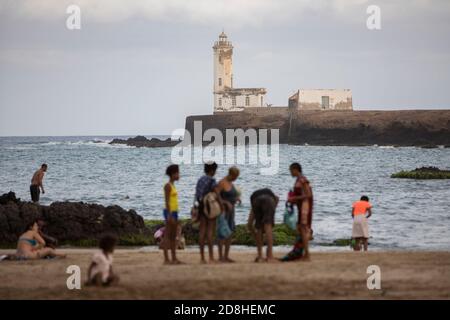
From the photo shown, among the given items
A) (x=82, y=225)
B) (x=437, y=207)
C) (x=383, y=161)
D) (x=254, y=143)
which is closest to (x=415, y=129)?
(x=254, y=143)

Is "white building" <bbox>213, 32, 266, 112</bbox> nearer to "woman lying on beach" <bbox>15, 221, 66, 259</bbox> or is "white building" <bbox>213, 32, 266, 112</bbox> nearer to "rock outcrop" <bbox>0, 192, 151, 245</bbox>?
"rock outcrop" <bbox>0, 192, 151, 245</bbox>

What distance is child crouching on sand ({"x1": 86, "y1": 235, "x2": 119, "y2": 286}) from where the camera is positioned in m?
12.9

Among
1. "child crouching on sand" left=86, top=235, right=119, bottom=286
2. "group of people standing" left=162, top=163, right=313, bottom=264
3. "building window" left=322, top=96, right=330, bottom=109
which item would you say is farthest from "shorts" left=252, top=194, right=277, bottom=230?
"building window" left=322, top=96, right=330, bottom=109

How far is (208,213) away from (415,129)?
9825 cm

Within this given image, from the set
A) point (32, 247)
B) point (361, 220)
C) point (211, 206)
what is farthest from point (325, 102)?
point (211, 206)

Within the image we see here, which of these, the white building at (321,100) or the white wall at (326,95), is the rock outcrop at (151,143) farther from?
the white wall at (326,95)

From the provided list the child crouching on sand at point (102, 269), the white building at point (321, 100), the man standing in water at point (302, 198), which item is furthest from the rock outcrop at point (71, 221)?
the white building at point (321, 100)

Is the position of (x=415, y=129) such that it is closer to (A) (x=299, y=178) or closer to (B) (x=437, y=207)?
(B) (x=437, y=207)

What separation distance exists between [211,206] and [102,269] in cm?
214

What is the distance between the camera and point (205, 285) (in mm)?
12844

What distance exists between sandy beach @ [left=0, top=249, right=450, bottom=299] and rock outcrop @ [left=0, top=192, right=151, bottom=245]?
20.0ft

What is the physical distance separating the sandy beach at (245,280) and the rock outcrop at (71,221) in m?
6.08

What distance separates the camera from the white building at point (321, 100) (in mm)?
113875
